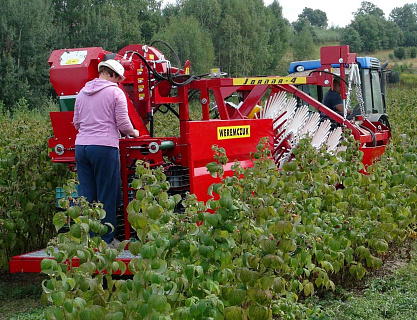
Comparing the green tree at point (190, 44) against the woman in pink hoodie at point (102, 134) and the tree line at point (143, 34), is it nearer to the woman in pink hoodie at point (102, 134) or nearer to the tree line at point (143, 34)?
the tree line at point (143, 34)

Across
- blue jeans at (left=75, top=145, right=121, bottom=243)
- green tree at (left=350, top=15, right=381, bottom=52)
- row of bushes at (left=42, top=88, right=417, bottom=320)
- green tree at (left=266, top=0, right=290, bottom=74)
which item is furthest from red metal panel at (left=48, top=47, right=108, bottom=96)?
green tree at (left=350, top=15, right=381, bottom=52)

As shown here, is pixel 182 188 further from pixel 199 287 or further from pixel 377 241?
pixel 199 287

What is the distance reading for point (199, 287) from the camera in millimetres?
3527

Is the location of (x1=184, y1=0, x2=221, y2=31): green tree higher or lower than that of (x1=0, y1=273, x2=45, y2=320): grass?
higher

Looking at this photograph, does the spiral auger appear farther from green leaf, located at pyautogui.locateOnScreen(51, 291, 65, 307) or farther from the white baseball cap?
green leaf, located at pyautogui.locateOnScreen(51, 291, 65, 307)

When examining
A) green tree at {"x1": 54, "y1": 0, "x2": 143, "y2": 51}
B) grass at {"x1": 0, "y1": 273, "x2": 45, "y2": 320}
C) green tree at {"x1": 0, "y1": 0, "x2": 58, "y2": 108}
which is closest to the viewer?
grass at {"x1": 0, "y1": 273, "x2": 45, "y2": 320}

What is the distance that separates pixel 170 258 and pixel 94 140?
7.26 feet

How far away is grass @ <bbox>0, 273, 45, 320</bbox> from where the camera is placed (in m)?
5.42

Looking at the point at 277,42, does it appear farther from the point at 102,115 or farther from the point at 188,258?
the point at 188,258

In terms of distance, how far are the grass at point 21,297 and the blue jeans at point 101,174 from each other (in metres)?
1.02

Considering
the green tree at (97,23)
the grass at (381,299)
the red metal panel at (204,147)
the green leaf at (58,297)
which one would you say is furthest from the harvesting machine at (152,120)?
the green tree at (97,23)

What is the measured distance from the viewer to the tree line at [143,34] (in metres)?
32.6

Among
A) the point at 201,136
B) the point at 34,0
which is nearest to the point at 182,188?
the point at 201,136

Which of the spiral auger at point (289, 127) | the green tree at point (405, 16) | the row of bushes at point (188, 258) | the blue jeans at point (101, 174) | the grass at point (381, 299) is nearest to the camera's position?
the row of bushes at point (188, 258)
